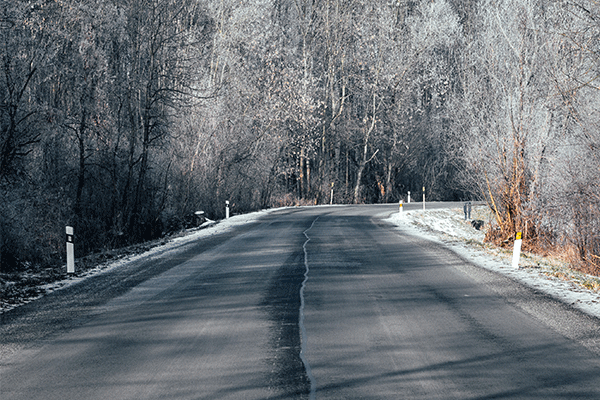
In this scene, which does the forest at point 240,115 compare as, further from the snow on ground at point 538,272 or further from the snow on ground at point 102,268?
the snow on ground at point 102,268

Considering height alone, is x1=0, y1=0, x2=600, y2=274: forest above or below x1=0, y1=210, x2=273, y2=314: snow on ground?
above

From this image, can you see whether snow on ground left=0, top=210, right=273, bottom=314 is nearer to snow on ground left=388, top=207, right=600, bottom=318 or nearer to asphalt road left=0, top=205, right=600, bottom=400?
asphalt road left=0, top=205, right=600, bottom=400

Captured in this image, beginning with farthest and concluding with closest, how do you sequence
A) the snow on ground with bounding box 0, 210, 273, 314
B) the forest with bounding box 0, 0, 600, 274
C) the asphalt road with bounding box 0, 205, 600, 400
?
the forest with bounding box 0, 0, 600, 274, the snow on ground with bounding box 0, 210, 273, 314, the asphalt road with bounding box 0, 205, 600, 400

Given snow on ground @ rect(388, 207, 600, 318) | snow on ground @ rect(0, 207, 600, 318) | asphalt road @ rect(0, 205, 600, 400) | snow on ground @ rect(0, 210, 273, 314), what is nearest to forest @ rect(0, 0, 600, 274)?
snow on ground @ rect(388, 207, 600, 318)

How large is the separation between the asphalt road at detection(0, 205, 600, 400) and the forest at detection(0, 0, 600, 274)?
522cm

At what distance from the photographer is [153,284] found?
9.85 meters

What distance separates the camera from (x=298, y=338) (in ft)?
21.1

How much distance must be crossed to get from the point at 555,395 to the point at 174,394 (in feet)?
11.1

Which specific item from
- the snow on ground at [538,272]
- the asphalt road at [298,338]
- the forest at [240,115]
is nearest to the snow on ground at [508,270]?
the snow on ground at [538,272]

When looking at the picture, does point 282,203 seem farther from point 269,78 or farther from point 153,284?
point 153,284

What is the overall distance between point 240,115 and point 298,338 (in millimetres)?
28035

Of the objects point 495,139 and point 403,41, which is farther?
point 403,41

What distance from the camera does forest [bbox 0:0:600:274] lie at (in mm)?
15516

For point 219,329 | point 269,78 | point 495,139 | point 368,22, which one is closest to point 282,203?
point 269,78
